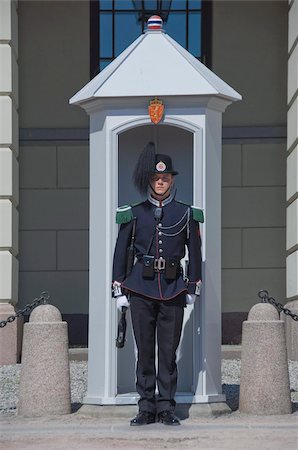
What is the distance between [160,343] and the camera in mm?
8570

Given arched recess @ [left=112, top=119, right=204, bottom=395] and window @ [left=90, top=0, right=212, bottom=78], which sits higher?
window @ [left=90, top=0, right=212, bottom=78]

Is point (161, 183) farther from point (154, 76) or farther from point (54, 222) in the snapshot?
point (54, 222)

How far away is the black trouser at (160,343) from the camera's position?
851cm

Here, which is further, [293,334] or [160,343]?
[293,334]

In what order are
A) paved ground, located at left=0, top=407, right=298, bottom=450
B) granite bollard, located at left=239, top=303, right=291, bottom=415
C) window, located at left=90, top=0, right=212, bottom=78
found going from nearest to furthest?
paved ground, located at left=0, top=407, right=298, bottom=450 < granite bollard, located at left=239, top=303, right=291, bottom=415 < window, located at left=90, top=0, right=212, bottom=78

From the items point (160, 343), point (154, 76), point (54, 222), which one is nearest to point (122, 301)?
point (160, 343)

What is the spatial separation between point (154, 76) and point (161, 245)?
1.38 meters

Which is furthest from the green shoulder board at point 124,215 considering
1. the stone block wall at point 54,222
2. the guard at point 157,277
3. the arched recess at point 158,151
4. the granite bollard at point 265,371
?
the stone block wall at point 54,222

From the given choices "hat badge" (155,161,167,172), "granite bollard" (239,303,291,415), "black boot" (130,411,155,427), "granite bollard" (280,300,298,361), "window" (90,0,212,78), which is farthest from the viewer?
"window" (90,0,212,78)

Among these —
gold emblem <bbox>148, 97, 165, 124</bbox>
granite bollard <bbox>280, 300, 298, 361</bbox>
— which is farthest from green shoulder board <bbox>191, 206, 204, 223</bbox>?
granite bollard <bbox>280, 300, 298, 361</bbox>

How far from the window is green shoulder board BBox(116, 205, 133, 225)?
669 cm

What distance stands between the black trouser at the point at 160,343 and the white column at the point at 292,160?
5.30m

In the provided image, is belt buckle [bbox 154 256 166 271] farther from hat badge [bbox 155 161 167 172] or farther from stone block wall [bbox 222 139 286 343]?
stone block wall [bbox 222 139 286 343]

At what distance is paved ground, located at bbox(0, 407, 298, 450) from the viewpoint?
7630 millimetres
